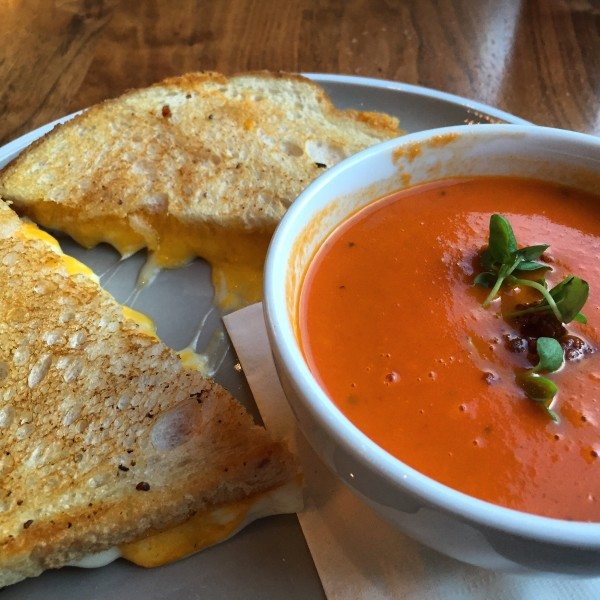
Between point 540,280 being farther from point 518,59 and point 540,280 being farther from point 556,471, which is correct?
point 518,59

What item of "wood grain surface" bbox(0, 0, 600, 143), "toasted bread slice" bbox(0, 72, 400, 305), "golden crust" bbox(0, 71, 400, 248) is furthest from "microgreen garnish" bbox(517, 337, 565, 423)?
"wood grain surface" bbox(0, 0, 600, 143)

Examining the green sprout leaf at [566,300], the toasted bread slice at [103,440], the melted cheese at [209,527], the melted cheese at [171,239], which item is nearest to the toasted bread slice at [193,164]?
the melted cheese at [171,239]

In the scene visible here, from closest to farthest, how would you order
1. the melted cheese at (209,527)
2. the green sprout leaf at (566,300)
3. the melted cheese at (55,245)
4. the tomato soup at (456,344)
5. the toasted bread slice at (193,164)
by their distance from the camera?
the tomato soup at (456,344) < the green sprout leaf at (566,300) < the melted cheese at (209,527) < the melted cheese at (55,245) < the toasted bread slice at (193,164)

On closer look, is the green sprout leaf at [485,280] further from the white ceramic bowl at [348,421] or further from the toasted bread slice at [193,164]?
the toasted bread slice at [193,164]

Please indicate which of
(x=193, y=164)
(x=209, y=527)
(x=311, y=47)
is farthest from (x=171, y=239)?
(x=311, y=47)

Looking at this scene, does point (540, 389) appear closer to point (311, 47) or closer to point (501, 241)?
Result: point (501, 241)

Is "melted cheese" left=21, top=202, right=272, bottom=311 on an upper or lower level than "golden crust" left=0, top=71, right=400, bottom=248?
lower

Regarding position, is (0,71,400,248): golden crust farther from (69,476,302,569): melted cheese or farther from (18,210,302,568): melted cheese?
(69,476,302,569): melted cheese
